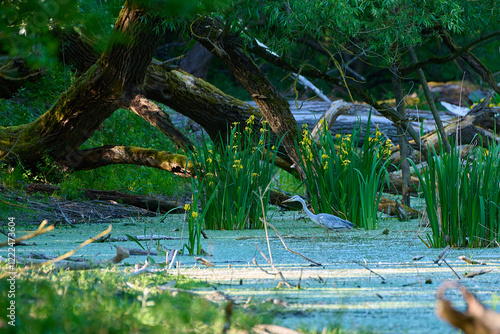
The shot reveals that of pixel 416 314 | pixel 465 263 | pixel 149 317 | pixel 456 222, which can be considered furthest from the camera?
pixel 456 222

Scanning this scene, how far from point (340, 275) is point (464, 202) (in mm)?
1161

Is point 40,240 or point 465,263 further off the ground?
point 465,263

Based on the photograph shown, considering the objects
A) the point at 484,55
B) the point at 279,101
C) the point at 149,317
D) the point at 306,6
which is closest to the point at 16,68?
the point at 279,101

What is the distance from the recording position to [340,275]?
2.11 m

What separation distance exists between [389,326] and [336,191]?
2.82m

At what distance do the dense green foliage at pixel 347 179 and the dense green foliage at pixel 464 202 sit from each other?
41.1 inches

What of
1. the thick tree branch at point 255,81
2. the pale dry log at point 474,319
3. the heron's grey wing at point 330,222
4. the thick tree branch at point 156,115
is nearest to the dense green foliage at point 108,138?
the thick tree branch at point 156,115

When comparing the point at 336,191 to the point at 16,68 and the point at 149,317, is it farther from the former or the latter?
the point at 16,68

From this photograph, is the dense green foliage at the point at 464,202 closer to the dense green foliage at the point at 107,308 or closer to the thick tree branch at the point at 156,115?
the dense green foliage at the point at 107,308

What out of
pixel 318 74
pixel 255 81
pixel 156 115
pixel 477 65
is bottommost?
pixel 156 115

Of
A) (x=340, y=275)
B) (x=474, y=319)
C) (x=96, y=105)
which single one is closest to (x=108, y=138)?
(x=96, y=105)

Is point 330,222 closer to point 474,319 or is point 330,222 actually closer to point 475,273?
point 475,273

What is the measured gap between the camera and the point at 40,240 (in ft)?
11.0

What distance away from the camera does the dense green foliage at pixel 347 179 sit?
160 inches
